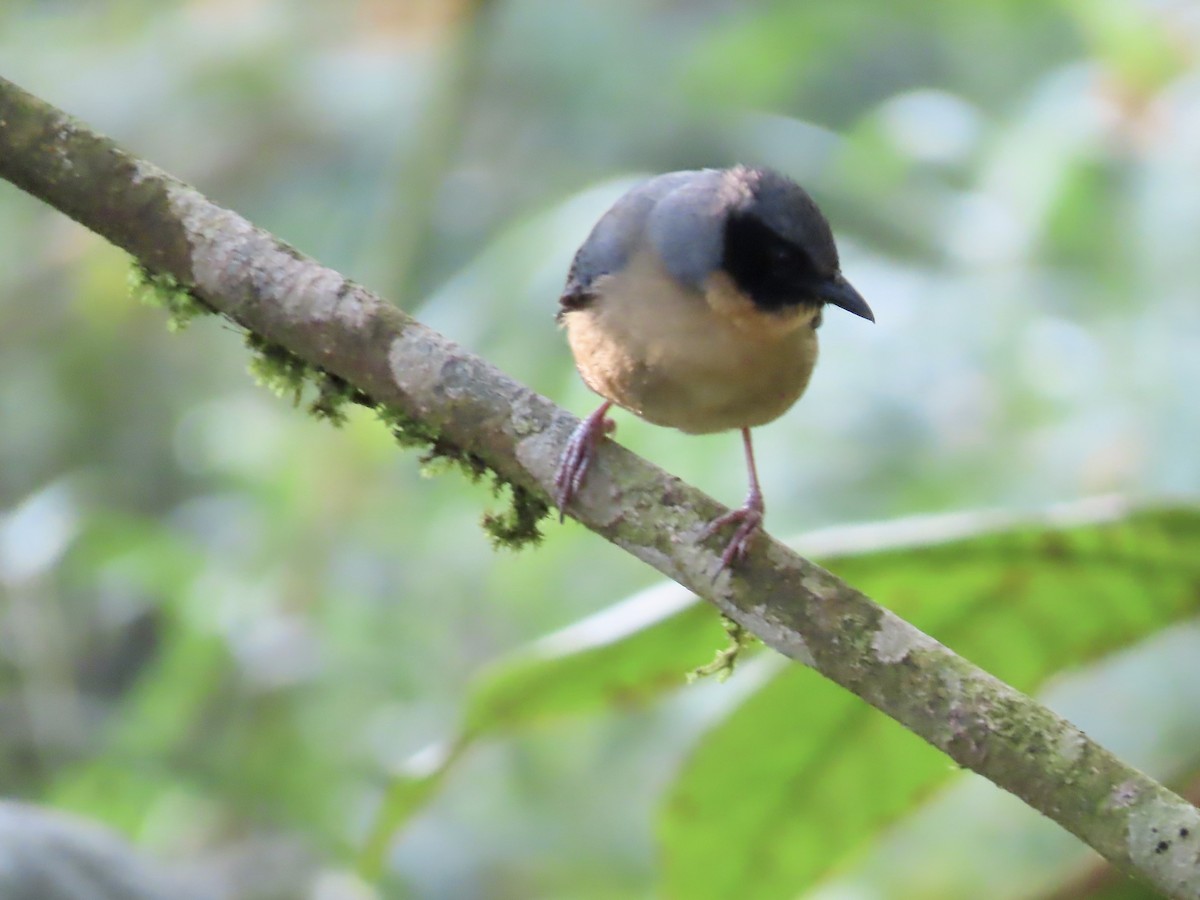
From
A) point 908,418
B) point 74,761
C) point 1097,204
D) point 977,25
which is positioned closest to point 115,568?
point 74,761

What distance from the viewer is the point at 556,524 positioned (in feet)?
13.7

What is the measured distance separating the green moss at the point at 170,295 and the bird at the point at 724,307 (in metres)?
0.63

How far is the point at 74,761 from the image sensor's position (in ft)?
12.3

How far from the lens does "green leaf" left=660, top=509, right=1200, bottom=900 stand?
7.67 feet

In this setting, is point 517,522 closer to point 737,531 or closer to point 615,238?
point 737,531

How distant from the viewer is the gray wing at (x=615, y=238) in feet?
7.56

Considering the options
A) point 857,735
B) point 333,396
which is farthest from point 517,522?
point 857,735

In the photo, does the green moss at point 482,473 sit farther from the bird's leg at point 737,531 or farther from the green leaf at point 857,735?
the green leaf at point 857,735

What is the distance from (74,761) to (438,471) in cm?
246

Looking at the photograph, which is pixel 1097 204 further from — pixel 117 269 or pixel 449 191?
pixel 117 269

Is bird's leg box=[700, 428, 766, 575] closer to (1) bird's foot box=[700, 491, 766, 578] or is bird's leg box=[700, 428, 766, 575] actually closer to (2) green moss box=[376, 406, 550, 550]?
(1) bird's foot box=[700, 491, 766, 578]

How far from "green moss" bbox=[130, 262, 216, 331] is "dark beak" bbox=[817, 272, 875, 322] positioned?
0.98m

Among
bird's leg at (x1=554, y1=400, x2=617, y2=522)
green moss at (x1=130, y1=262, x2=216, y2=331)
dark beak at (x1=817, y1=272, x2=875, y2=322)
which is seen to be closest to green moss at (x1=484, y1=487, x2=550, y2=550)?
bird's leg at (x1=554, y1=400, x2=617, y2=522)

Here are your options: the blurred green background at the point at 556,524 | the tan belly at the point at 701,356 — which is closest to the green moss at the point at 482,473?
the tan belly at the point at 701,356
